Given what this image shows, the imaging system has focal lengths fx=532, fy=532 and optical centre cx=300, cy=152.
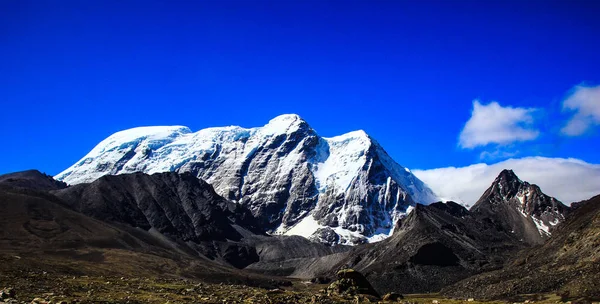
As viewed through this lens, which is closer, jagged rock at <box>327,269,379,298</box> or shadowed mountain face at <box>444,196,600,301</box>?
jagged rock at <box>327,269,379,298</box>

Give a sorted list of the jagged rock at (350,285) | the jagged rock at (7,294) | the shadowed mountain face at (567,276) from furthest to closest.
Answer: the shadowed mountain face at (567,276) < the jagged rock at (350,285) < the jagged rock at (7,294)

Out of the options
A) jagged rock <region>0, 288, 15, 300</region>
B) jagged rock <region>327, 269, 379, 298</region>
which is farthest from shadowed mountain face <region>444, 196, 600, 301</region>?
jagged rock <region>0, 288, 15, 300</region>

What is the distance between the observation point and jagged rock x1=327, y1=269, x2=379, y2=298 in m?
109

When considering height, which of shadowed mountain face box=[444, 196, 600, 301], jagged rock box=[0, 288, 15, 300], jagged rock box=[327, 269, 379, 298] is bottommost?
jagged rock box=[0, 288, 15, 300]

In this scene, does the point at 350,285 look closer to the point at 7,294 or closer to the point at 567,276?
the point at 7,294

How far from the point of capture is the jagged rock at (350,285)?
359 feet

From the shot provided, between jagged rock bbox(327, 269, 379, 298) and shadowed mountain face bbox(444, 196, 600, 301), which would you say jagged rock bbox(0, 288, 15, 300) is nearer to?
jagged rock bbox(327, 269, 379, 298)

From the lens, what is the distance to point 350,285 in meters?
112

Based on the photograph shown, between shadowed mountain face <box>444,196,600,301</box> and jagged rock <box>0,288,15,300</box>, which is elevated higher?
shadowed mountain face <box>444,196,600,301</box>

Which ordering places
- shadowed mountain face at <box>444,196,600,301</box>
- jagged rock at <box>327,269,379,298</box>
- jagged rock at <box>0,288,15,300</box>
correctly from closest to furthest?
1. jagged rock at <box>0,288,15,300</box>
2. jagged rock at <box>327,269,379,298</box>
3. shadowed mountain face at <box>444,196,600,301</box>

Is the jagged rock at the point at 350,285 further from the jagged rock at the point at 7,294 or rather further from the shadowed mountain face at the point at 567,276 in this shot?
the jagged rock at the point at 7,294

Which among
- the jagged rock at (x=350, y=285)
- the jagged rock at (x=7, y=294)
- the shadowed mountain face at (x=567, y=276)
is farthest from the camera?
the shadowed mountain face at (x=567, y=276)

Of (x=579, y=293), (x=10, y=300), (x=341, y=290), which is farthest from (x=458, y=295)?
(x=10, y=300)

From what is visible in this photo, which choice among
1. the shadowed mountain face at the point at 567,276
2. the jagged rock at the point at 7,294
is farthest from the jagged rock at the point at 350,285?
the jagged rock at the point at 7,294
